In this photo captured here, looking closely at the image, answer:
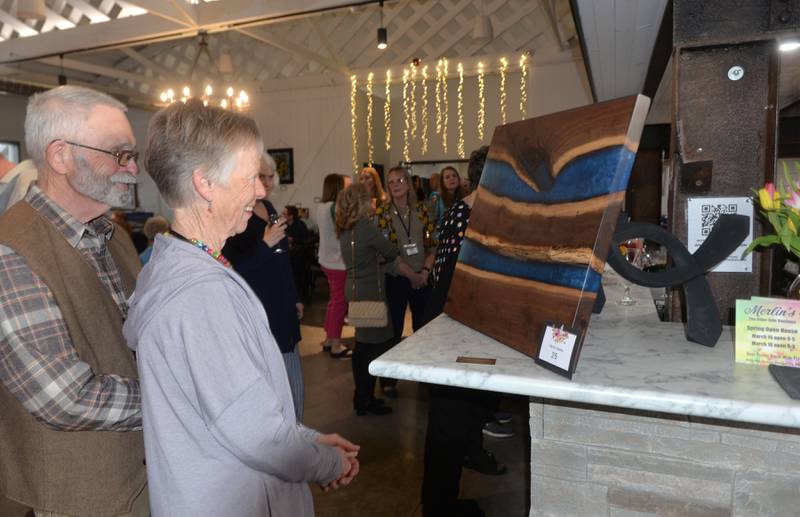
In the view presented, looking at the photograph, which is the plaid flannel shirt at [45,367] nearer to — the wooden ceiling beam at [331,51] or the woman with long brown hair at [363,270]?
the woman with long brown hair at [363,270]

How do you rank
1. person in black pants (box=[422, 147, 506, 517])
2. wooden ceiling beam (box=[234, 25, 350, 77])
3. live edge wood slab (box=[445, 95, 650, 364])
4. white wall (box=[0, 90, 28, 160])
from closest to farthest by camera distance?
live edge wood slab (box=[445, 95, 650, 364]) < person in black pants (box=[422, 147, 506, 517]) < wooden ceiling beam (box=[234, 25, 350, 77]) < white wall (box=[0, 90, 28, 160])

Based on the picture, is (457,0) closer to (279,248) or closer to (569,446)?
(279,248)

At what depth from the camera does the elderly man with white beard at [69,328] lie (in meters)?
1.05

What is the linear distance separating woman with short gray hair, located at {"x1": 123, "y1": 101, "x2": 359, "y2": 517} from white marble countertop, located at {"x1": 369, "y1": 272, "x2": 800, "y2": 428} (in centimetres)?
23

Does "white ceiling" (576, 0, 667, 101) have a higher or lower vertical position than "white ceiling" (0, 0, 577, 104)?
lower

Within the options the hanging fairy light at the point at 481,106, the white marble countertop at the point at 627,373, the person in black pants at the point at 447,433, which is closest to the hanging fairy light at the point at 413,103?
the hanging fairy light at the point at 481,106

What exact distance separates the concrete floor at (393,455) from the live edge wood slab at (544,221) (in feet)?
4.70

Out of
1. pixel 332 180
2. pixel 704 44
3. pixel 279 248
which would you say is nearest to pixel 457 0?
pixel 332 180

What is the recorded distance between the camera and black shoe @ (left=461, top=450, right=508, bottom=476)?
258 cm

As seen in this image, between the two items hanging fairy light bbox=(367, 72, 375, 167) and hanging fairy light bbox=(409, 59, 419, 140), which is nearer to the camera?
hanging fairy light bbox=(409, 59, 419, 140)

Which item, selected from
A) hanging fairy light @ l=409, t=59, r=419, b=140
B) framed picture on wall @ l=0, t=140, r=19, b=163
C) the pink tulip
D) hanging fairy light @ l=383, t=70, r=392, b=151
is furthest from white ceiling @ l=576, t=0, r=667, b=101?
framed picture on wall @ l=0, t=140, r=19, b=163

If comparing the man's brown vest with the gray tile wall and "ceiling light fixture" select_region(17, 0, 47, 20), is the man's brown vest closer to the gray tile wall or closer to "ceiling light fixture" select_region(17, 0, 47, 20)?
the gray tile wall

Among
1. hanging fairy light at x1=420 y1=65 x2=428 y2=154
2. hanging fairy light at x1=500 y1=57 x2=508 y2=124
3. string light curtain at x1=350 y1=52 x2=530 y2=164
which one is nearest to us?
hanging fairy light at x1=500 y1=57 x2=508 y2=124

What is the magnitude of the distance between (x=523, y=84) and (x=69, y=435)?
337 inches
